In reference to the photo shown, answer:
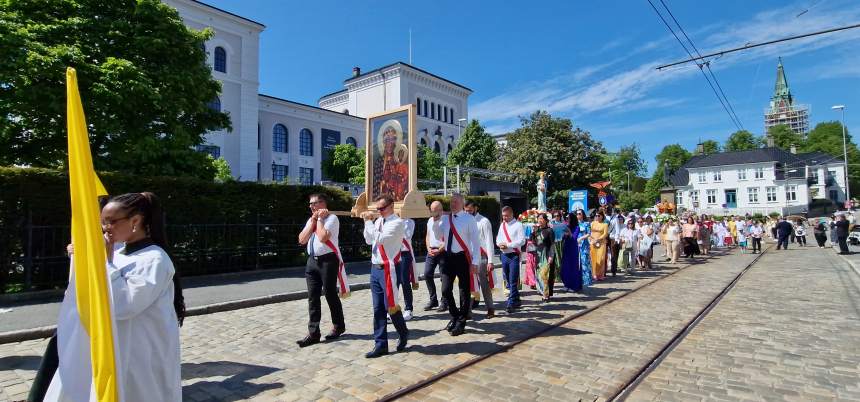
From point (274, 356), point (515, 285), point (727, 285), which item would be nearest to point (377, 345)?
point (274, 356)

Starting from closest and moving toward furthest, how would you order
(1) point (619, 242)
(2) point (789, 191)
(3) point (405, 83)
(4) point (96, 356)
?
1. (4) point (96, 356)
2. (1) point (619, 242)
3. (3) point (405, 83)
4. (2) point (789, 191)

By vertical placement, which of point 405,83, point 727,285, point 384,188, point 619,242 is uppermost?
point 405,83

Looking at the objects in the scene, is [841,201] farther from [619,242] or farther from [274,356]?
[274,356]

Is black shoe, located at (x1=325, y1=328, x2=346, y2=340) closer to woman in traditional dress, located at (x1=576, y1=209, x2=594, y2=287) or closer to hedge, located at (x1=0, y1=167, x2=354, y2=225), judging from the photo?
hedge, located at (x1=0, y1=167, x2=354, y2=225)

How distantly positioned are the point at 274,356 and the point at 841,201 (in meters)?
90.3

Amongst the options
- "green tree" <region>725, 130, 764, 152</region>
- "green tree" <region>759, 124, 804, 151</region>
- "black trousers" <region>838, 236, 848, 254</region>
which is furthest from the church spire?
"black trousers" <region>838, 236, 848, 254</region>

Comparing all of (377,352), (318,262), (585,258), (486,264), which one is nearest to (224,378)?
(377,352)

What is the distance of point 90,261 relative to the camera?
6.63ft

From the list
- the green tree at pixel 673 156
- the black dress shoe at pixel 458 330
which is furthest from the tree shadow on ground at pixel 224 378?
the green tree at pixel 673 156

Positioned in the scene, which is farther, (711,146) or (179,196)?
(711,146)

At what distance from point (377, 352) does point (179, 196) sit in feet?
25.4

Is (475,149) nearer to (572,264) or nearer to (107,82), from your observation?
(572,264)

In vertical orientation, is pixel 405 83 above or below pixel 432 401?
above

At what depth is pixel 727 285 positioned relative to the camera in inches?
430
